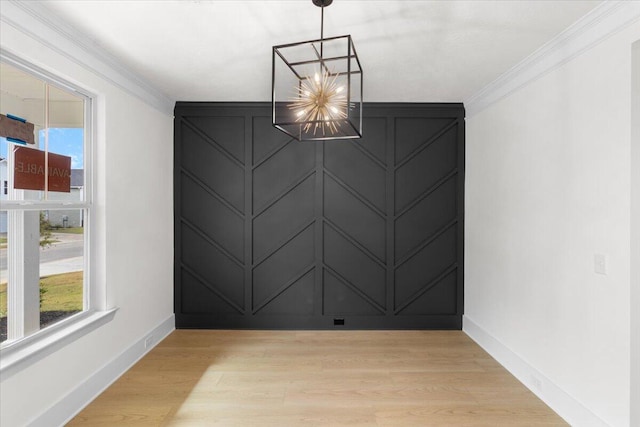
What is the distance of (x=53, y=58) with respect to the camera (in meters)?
2.32

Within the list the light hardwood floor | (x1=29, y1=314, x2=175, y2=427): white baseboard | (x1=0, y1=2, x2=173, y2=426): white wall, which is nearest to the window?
(x1=0, y1=2, x2=173, y2=426): white wall

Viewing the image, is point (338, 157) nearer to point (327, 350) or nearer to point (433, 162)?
point (433, 162)

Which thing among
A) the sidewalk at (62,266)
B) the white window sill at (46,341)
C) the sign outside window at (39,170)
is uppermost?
the sign outside window at (39,170)

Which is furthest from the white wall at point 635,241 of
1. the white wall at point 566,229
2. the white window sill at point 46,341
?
the white window sill at point 46,341

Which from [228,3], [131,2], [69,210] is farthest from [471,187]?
[69,210]

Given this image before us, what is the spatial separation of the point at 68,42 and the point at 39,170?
862mm

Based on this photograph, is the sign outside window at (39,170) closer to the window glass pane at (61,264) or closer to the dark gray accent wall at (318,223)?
the window glass pane at (61,264)

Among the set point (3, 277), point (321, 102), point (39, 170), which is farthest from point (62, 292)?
Result: point (321, 102)

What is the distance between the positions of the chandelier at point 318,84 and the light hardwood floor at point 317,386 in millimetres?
1859

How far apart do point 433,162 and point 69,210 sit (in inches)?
137

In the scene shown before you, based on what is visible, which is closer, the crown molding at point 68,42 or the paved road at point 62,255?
the crown molding at point 68,42

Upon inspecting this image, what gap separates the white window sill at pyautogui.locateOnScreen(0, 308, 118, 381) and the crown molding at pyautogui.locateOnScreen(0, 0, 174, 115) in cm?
165

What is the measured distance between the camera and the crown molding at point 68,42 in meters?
2.01

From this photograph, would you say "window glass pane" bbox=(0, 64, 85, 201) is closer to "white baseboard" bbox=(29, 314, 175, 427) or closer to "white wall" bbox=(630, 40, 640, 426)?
"white baseboard" bbox=(29, 314, 175, 427)
